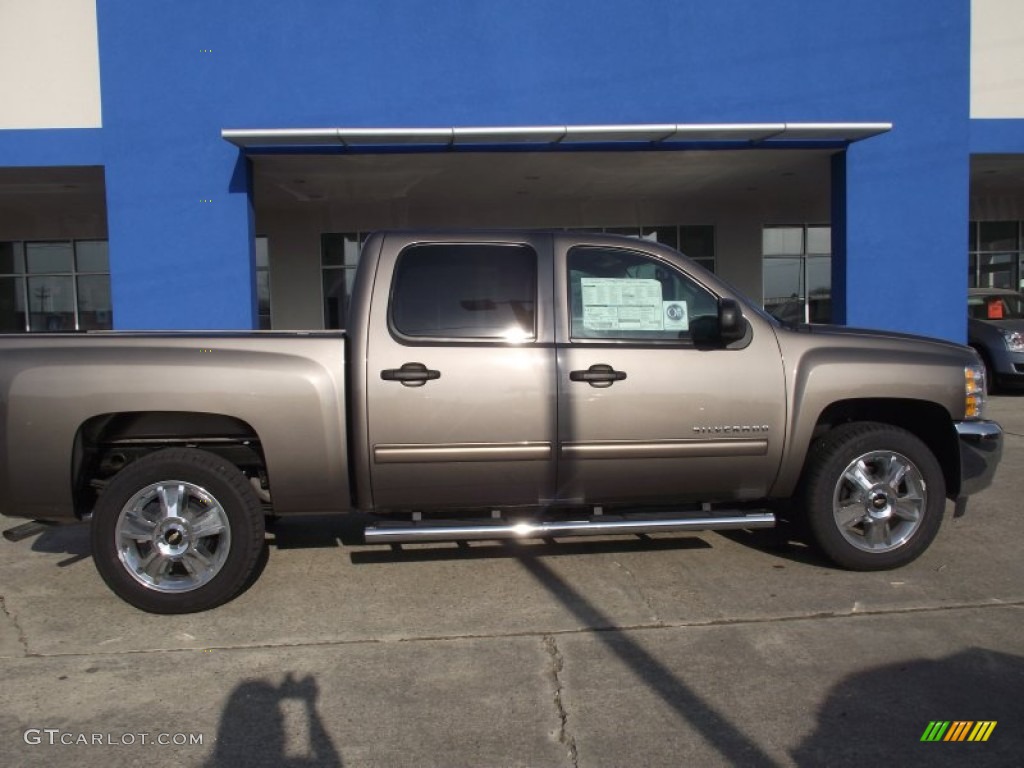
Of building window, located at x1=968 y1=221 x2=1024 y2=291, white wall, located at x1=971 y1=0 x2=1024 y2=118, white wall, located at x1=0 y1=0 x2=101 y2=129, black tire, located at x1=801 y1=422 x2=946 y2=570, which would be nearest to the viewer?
black tire, located at x1=801 y1=422 x2=946 y2=570

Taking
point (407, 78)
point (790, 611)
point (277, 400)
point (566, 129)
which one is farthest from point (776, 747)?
point (407, 78)

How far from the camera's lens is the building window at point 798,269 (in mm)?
18344

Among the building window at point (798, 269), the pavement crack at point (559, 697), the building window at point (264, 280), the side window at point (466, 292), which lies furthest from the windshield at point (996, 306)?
the building window at point (264, 280)

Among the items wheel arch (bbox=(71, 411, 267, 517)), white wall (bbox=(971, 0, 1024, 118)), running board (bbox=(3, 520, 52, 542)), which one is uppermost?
white wall (bbox=(971, 0, 1024, 118))

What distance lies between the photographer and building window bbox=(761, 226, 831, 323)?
60.2ft

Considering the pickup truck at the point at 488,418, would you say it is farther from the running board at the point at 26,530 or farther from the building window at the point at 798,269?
the building window at the point at 798,269

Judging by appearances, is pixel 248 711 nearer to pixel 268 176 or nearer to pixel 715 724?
pixel 715 724

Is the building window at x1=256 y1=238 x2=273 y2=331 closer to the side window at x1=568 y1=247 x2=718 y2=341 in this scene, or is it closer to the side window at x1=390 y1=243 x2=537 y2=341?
the side window at x1=390 y1=243 x2=537 y2=341

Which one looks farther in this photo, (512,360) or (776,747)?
(512,360)

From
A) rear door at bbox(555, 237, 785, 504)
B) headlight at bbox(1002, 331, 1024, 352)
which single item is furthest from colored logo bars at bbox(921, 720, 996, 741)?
headlight at bbox(1002, 331, 1024, 352)

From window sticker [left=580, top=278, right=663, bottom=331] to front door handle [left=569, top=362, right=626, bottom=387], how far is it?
250 mm

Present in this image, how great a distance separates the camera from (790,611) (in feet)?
14.0

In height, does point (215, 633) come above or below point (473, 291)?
below

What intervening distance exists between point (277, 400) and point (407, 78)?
27.3 feet
